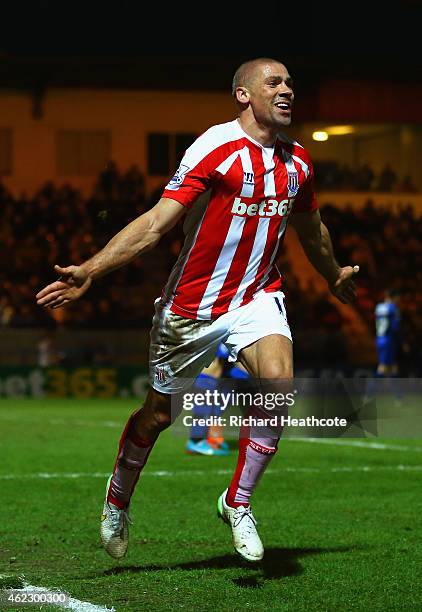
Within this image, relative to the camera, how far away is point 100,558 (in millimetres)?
6434

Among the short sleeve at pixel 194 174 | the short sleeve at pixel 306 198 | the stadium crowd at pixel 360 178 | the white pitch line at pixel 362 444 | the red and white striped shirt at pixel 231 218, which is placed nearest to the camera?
the short sleeve at pixel 194 174

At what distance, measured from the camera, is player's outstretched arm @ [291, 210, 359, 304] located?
20.8 ft

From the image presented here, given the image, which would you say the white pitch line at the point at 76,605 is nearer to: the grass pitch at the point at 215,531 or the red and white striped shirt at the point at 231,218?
the grass pitch at the point at 215,531

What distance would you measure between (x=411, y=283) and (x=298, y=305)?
352cm

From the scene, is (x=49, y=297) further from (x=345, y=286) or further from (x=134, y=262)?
(x=134, y=262)


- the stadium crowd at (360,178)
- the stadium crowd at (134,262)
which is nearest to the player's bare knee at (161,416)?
the stadium crowd at (134,262)

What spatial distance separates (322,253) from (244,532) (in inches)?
63.3

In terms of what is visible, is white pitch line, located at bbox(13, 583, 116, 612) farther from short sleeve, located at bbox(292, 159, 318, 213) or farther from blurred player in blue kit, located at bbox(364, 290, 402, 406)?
blurred player in blue kit, located at bbox(364, 290, 402, 406)

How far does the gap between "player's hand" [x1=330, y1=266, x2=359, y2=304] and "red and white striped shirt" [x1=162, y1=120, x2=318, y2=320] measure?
1.87 feet

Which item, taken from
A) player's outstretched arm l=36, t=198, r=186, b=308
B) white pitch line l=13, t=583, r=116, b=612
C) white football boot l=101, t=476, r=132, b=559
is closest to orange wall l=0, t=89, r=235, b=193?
white football boot l=101, t=476, r=132, b=559

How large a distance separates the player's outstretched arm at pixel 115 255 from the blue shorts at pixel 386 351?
51.9ft

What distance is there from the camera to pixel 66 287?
5203 millimetres

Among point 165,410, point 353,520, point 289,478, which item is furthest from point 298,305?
point 165,410

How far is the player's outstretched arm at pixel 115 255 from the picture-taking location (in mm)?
5176
